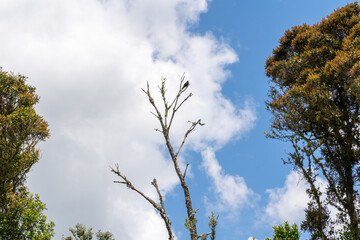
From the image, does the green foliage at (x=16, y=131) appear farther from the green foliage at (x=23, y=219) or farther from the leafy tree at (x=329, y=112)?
the leafy tree at (x=329, y=112)

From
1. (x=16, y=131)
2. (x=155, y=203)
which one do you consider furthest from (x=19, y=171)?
(x=155, y=203)

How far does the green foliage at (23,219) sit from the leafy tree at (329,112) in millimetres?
13437

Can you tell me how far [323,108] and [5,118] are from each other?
53.0 ft

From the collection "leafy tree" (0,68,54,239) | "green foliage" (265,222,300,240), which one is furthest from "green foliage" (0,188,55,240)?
"green foliage" (265,222,300,240)

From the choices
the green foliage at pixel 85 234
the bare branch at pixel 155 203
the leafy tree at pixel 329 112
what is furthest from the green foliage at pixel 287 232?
the bare branch at pixel 155 203

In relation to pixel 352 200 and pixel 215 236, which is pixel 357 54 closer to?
pixel 352 200

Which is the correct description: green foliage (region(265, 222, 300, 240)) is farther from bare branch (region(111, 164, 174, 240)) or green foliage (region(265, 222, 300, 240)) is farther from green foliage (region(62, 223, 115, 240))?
bare branch (region(111, 164, 174, 240))

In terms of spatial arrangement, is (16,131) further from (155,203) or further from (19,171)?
(155,203)

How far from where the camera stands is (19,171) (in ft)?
53.2

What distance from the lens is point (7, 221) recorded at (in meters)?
15.7

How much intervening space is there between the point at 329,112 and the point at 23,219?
16.4 metres

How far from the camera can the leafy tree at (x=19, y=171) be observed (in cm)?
1573

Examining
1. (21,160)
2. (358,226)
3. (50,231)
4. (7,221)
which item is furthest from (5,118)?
(358,226)

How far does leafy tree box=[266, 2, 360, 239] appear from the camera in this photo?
52.0ft
